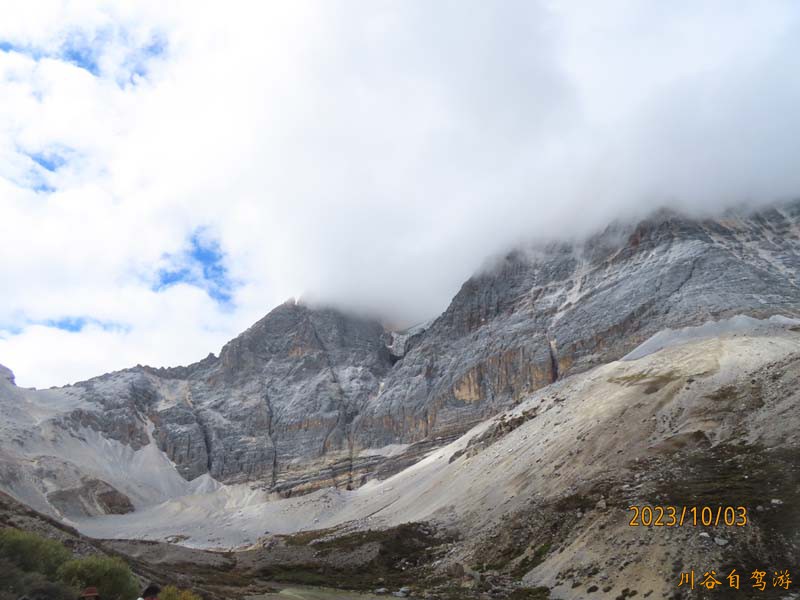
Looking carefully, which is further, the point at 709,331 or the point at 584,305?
the point at 584,305

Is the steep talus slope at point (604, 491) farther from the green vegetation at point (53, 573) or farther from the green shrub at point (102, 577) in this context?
the green vegetation at point (53, 573)

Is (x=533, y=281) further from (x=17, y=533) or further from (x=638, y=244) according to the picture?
(x=17, y=533)

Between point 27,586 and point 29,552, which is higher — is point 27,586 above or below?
below

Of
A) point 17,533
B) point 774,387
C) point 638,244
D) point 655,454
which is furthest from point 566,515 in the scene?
point 638,244

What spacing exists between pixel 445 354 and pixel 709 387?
117 m

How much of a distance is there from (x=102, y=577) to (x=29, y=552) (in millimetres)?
3116

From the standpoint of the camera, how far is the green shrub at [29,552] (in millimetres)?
23938

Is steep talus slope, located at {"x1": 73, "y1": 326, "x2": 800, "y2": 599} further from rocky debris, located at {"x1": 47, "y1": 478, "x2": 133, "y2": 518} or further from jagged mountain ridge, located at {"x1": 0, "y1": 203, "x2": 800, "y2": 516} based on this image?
rocky debris, located at {"x1": 47, "y1": 478, "x2": 133, "y2": 518}

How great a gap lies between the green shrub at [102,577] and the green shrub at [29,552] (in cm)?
67

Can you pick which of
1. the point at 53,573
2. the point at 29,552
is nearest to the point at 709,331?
the point at 53,573

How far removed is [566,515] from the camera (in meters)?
57.2

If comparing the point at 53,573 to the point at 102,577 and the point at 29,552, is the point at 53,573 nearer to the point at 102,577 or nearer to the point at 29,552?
the point at 29,552

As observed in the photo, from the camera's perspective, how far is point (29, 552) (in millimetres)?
24750

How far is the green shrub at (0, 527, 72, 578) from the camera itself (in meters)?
23.9
